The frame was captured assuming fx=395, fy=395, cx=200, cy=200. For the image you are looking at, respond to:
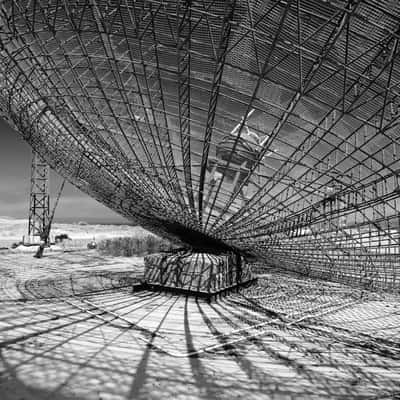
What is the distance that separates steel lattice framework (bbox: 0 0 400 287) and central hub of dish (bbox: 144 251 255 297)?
1.42 metres

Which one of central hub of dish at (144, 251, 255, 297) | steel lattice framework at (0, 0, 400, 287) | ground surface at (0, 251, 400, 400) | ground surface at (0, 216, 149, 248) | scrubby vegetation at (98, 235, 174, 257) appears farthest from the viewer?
ground surface at (0, 216, 149, 248)

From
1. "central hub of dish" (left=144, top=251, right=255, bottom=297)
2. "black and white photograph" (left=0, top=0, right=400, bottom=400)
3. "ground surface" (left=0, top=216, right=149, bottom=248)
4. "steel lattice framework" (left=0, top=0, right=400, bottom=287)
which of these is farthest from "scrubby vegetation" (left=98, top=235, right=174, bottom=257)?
"central hub of dish" (left=144, top=251, right=255, bottom=297)

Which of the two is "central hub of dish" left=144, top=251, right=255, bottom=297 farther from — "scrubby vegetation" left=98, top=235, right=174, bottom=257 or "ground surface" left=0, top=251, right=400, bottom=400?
"scrubby vegetation" left=98, top=235, right=174, bottom=257

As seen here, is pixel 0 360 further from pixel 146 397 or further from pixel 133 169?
pixel 133 169

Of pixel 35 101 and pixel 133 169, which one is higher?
pixel 35 101

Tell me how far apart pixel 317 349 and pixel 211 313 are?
21.7 feet

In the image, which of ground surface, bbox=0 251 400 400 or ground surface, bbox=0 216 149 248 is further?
ground surface, bbox=0 216 149 248

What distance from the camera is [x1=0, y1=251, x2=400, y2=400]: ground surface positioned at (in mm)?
11086

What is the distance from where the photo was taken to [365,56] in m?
12.7

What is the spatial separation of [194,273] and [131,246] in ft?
110

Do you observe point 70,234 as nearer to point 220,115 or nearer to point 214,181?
point 214,181

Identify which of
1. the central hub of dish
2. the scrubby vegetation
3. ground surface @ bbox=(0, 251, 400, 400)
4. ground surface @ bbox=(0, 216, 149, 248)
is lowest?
ground surface @ bbox=(0, 251, 400, 400)

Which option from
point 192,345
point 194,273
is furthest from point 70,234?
point 192,345

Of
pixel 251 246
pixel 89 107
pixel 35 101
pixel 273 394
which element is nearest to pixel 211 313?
pixel 251 246
